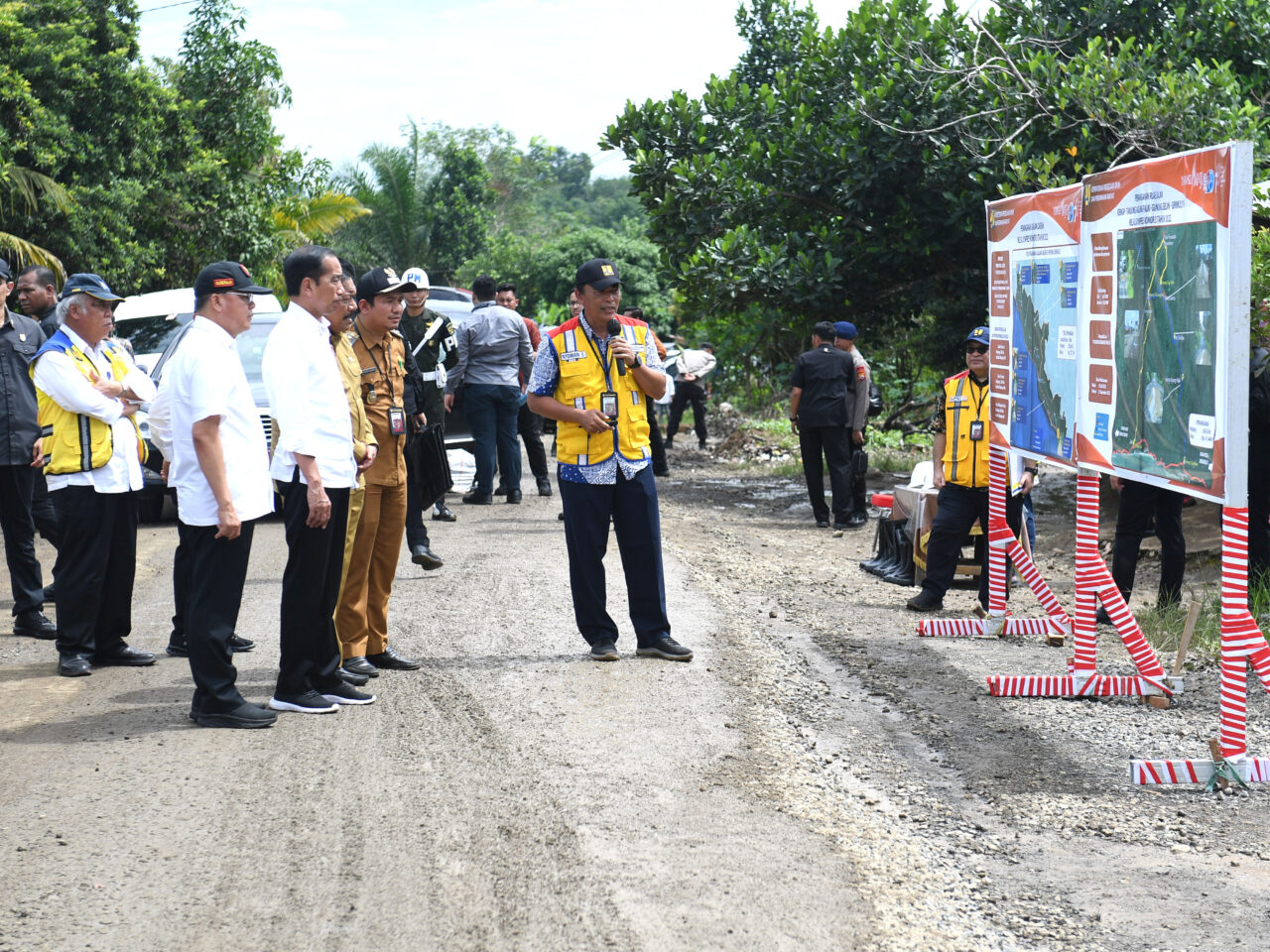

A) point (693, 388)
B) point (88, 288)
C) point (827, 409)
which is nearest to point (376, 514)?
point (88, 288)

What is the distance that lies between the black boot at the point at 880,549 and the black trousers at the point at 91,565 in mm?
6121

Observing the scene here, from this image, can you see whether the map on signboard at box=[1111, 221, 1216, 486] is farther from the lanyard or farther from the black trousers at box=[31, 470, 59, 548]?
the black trousers at box=[31, 470, 59, 548]

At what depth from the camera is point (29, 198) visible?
15.2m

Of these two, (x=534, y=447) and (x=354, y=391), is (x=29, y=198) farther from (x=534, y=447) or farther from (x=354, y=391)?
(x=354, y=391)

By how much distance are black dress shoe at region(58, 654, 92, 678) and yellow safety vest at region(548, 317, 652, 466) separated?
9.05ft

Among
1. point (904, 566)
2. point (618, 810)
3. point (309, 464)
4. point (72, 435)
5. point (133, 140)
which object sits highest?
point (133, 140)

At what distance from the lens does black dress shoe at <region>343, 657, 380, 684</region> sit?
6.42 metres

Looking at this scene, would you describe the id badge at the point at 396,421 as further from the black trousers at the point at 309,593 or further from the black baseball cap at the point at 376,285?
the black trousers at the point at 309,593

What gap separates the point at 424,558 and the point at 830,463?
5205 mm

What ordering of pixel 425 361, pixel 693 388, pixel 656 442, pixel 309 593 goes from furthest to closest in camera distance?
pixel 693 388, pixel 656 442, pixel 425 361, pixel 309 593

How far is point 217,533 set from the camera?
5.39m

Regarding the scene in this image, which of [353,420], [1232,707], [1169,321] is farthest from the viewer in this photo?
A: [353,420]

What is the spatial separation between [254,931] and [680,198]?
12831mm

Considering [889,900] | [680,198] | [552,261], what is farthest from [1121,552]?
[552,261]
